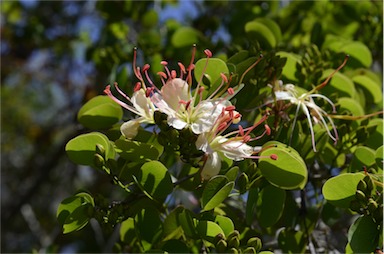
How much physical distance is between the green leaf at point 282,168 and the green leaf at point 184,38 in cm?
94

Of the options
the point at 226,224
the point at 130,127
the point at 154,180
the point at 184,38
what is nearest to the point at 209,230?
the point at 226,224

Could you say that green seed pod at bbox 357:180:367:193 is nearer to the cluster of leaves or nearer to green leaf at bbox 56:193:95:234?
the cluster of leaves

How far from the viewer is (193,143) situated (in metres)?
1.08

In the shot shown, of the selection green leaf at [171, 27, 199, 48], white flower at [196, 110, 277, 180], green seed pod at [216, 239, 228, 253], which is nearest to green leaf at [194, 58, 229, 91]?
white flower at [196, 110, 277, 180]

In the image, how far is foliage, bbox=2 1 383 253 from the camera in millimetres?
1064

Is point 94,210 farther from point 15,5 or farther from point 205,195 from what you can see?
point 15,5

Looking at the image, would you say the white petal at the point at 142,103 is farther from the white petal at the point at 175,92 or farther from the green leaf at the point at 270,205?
the green leaf at the point at 270,205

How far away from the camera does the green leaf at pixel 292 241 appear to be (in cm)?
125

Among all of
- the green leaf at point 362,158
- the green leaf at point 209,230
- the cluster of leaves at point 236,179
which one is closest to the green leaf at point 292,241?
the cluster of leaves at point 236,179

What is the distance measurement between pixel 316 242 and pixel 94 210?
585 mm

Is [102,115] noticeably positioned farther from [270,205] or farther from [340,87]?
[340,87]

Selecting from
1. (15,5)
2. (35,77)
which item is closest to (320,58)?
(15,5)

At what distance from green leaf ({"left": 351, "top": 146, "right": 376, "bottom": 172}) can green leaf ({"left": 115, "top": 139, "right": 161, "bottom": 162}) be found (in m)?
0.44

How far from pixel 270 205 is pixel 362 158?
0.22m
